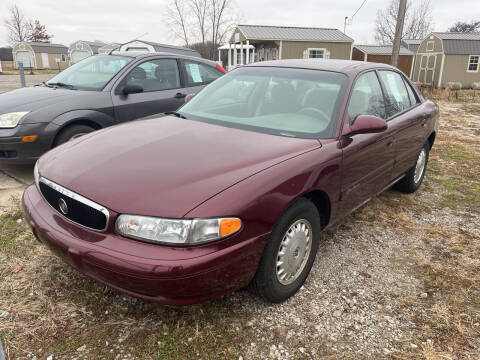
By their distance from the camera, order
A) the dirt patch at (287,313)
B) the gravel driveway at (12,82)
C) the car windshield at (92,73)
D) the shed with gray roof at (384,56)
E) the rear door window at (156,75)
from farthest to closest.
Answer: the shed with gray roof at (384,56)
the gravel driveway at (12,82)
the rear door window at (156,75)
the car windshield at (92,73)
the dirt patch at (287,313)

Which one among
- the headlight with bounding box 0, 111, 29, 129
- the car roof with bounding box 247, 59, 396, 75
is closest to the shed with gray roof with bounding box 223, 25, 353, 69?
the headlight with bounding box 0, 111, 29, 129

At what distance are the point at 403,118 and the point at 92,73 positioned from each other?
421 cm

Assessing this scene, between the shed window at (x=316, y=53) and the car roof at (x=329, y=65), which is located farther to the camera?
the shed window at (x=316, y=53)

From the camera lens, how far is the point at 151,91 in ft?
18.1

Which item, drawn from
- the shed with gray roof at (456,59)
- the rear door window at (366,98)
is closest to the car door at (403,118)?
the rear door window at (366,98)

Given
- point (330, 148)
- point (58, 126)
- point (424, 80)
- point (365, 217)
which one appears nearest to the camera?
point (330, 148)

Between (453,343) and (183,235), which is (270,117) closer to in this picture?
(183,235)

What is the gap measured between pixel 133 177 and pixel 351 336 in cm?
165

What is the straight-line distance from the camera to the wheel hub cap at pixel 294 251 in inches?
95.8

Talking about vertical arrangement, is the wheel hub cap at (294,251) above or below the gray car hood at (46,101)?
below

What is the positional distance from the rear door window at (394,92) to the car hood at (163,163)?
1548 mm

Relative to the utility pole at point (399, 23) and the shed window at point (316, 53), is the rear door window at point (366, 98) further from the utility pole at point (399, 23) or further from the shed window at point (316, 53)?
the shed window at point (316, 53)

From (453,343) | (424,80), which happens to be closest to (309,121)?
(453,343)

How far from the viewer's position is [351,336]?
91.4 inches
